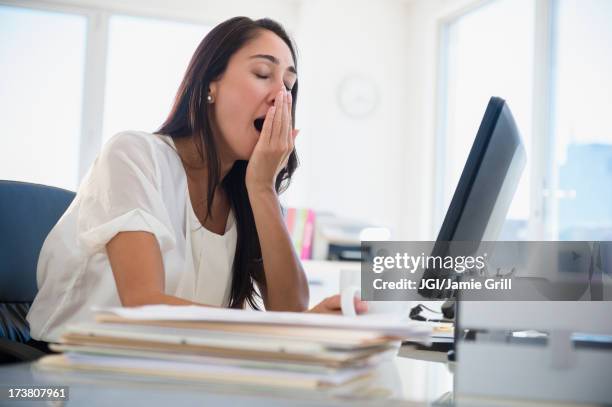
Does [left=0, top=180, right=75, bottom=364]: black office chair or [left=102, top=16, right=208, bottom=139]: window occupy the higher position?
[left=102, top=16, right=208, bottom=139]: window

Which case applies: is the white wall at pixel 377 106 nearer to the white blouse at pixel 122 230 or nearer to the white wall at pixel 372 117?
the white wall at pixel 372 117

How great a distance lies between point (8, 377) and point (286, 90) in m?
1.03

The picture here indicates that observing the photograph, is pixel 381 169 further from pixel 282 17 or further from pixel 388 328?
pixel 388 328

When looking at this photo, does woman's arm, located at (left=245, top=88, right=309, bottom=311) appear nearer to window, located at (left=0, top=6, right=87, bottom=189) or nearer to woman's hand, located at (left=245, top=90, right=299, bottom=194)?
woman's hand, located at (left=245, top=90, right=299, bottom=194)

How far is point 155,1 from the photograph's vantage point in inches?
191

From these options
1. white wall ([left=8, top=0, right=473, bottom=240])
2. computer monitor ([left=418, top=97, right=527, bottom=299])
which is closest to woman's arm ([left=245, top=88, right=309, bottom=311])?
computer monitor ([left=418, top=97, right=527, bottom=299])

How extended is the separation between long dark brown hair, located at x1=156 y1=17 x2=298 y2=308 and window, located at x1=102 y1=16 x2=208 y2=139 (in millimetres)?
3474

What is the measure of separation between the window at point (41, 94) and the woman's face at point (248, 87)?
355 cm

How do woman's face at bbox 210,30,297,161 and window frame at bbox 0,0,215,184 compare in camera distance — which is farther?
window frame at bbox 0,0,215,184

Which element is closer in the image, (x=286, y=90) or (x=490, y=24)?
(x=286, y=90)

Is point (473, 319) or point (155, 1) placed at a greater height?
point (155, 1)

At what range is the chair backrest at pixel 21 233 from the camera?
1281mm

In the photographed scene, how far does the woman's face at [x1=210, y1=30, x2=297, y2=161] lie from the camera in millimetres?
1430

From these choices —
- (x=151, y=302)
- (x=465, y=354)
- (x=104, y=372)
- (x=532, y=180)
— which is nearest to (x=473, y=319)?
(x=465, y=354)
